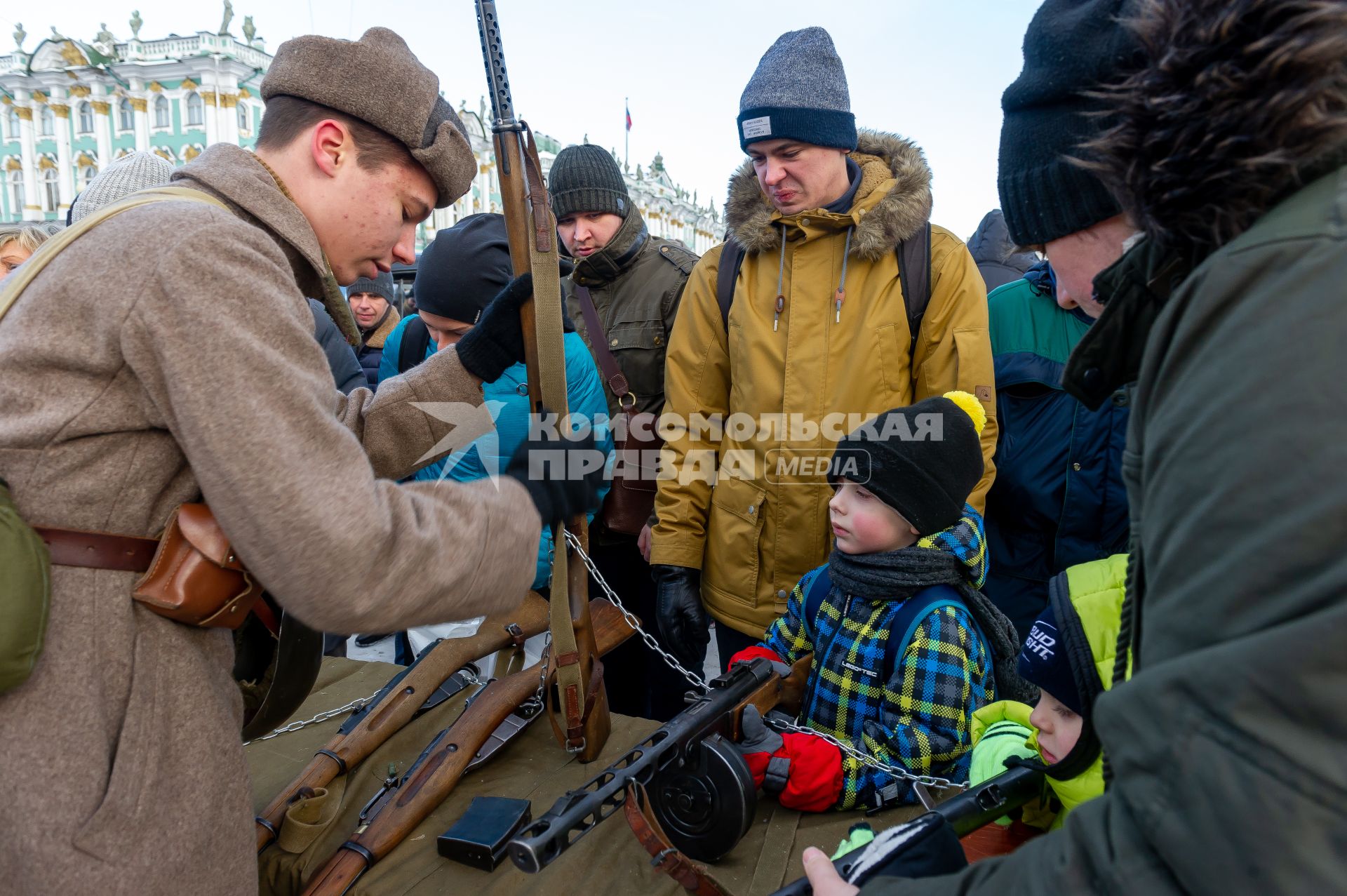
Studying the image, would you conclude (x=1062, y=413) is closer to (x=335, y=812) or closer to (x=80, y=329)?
(x=335, y=812)

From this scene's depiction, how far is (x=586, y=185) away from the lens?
3592mm

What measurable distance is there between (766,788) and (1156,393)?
1.33m

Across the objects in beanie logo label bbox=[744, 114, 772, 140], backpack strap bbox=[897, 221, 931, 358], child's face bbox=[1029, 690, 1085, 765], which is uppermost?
beanie logo label bbox=[744, 114, 772, 140]

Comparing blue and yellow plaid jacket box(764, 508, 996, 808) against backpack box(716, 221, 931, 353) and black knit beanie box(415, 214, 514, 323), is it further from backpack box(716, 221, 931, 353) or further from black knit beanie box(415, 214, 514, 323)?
black knit beanie box(415, 214, 514, 323)

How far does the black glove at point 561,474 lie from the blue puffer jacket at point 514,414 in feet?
3.21

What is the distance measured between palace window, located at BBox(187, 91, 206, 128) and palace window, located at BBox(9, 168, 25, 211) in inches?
389

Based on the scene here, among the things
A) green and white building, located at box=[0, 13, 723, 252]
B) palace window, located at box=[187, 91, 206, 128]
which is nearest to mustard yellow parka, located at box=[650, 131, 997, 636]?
green and white building, located at box=[0, 13, 723, 252]

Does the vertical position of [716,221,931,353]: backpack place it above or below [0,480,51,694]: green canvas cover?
above

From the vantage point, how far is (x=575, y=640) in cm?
216

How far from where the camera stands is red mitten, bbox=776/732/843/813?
1741mm

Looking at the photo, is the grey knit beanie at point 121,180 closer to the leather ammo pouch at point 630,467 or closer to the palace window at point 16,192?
the leather ammo pouch at point 630,467

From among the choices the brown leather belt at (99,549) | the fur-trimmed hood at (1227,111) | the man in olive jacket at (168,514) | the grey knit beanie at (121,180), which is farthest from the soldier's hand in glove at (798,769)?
the grey knit beanie at (121,180)

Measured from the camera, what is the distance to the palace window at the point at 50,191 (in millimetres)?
37594

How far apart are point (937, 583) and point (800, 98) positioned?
1.69 m
